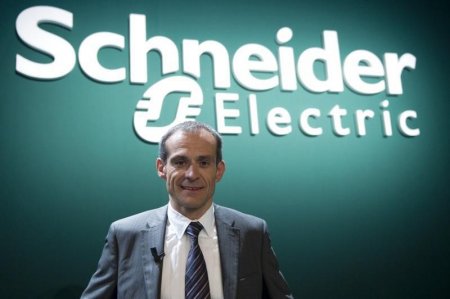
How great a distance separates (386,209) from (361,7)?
1891mm

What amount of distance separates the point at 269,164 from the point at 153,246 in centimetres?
149

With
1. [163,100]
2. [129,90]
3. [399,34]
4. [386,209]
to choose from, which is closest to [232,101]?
[163,100]

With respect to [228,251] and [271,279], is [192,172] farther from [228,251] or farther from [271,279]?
[271,279]

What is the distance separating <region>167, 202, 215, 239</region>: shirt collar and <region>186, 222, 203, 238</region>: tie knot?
0.02 meters

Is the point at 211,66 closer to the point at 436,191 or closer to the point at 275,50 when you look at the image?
the point at 275,50

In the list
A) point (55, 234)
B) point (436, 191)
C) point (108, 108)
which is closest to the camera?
point (55, 234)

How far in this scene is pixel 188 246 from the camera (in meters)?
1.98

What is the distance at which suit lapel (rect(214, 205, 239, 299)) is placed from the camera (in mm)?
1882

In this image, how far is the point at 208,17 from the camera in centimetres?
334

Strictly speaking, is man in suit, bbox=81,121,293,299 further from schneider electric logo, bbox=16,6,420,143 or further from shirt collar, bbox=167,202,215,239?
schneider electric logo, bbox=16,6,420,143

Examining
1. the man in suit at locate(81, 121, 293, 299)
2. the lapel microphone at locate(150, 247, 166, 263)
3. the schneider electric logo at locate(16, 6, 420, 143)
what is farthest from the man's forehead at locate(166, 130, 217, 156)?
the schneider electric logo at locate(16, 6, 420, 143)

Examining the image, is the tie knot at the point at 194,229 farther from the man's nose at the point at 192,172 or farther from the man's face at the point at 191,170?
the man's nose at the point at 192,172

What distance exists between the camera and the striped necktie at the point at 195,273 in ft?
6.00

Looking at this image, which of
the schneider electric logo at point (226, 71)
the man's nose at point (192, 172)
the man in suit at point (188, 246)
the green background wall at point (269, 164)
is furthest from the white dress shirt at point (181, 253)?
the schneider electric logo at point (226, 71)
